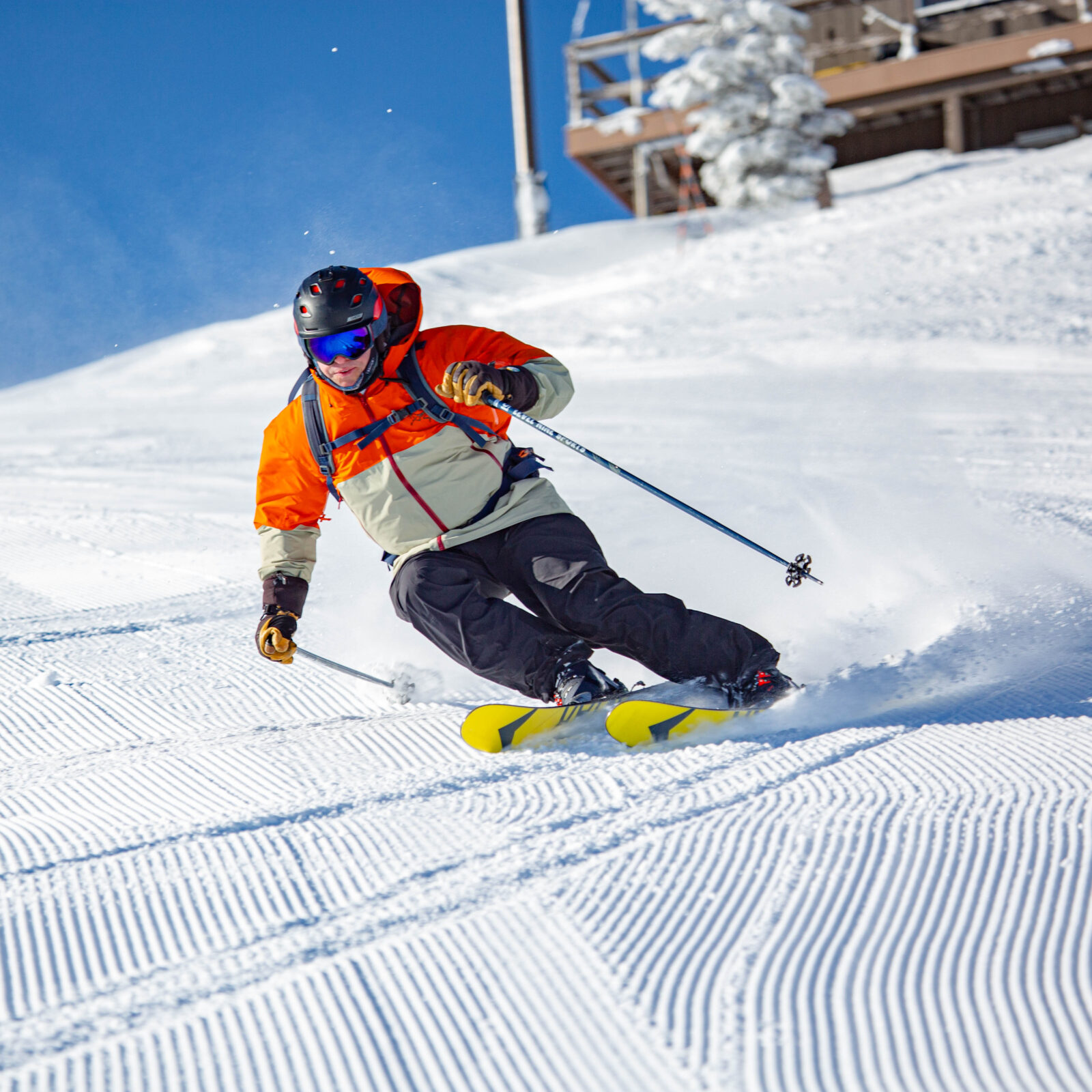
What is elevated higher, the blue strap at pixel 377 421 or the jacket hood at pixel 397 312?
the jacket hood at pixel 397 312

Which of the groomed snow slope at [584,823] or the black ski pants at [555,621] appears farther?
the black ski pants at [555,621]

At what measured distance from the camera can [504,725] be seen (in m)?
2.58

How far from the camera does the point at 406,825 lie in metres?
2.16

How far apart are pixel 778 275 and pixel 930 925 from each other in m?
10.6

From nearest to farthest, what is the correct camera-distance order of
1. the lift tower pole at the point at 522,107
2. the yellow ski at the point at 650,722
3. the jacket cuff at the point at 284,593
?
the yellow ski at the point at 650,722 → the jacket cuff at the point at 284,593 → the lift tower pole at the point at 522,107

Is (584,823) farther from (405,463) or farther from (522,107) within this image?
(522,107)

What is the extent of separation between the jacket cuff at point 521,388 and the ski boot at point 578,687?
0.71m

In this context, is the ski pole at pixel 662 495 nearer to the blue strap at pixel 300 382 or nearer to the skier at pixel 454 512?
the skier at pixel 454 512

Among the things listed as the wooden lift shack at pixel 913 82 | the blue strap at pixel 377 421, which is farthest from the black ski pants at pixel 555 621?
the wooden lift shack at pixel 913 82

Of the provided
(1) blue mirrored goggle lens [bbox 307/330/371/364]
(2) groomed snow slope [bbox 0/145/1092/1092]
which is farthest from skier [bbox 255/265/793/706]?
(2) groomed snow slope [bbox 0/145/1092/1092]

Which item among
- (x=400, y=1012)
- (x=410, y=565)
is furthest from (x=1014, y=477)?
(x=400, y=1012)

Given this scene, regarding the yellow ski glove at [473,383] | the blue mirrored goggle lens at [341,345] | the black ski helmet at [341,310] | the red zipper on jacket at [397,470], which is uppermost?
the black ski helmet at [341,310]

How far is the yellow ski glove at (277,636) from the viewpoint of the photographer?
110 inches

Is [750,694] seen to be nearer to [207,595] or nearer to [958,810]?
[958,810]
